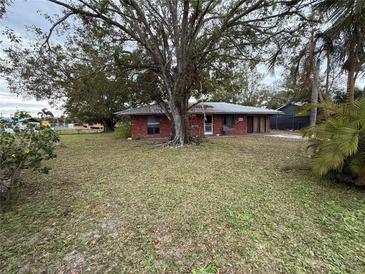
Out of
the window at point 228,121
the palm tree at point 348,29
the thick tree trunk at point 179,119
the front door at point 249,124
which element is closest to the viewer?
the palm tree at point 348,29

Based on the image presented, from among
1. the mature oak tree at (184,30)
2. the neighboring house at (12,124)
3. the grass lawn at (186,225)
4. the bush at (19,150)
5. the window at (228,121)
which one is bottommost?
the grass lawn at (186,225)

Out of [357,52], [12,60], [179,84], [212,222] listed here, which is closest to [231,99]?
[179,84]

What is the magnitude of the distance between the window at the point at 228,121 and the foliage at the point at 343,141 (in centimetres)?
1369

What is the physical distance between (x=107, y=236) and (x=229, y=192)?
2.42 metres

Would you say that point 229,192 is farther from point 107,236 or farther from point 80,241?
point 80,241

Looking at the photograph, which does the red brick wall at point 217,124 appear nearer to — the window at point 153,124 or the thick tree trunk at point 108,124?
the window at point 153,124

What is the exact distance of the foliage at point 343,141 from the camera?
3863 millimetres

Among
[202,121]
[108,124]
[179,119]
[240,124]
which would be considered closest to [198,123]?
[202,121]

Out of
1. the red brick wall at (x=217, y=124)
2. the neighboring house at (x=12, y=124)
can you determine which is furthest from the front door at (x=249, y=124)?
the neighboring house at (x=12, y=124)

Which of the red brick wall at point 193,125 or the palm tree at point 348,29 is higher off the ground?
the palm tree at point 348,29

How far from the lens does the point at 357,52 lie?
4133 millimetres

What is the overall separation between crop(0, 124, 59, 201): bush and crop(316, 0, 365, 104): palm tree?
5677 mm

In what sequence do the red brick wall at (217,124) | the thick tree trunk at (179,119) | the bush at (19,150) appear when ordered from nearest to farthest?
the bush at (19,150)
the thick tree trunk at (179,119)
the red brick wall at (217,124)

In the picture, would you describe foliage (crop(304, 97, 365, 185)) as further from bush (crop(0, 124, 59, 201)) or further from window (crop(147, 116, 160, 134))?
window (crop(147, 116, 160, 134))
